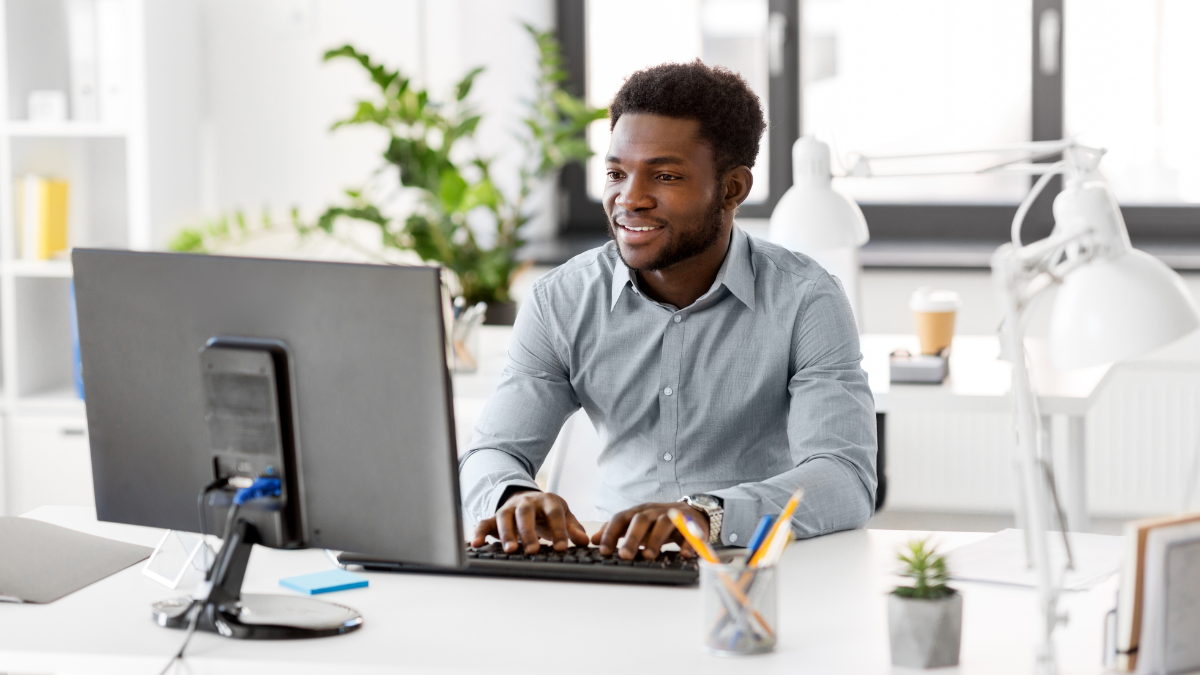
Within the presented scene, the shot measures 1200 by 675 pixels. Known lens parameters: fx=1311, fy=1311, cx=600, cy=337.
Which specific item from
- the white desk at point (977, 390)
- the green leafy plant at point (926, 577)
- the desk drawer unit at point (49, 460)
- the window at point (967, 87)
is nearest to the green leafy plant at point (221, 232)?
the desk drawer unit at point (49, 460)

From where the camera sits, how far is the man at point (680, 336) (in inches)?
70.9

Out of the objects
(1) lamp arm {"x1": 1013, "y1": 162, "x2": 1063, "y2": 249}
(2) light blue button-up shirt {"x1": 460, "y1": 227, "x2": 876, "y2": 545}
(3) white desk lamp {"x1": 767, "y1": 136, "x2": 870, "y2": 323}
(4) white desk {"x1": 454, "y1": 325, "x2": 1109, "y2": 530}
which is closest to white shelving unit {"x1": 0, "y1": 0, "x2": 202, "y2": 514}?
(4) white desk {"x1": 454, "y1": 325, "x2": 1109, "y2": 530}

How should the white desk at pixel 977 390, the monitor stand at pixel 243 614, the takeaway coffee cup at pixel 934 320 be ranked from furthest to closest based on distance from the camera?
the takeaway coffee cup at pixel 934 320 < the white desk at pixel 977 390 < the monitor stand at pixel 243 614

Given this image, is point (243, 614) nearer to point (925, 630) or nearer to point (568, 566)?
point (568, 566)

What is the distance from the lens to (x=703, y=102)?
184 centimetres

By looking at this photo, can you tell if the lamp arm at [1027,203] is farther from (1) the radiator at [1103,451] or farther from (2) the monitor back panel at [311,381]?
(1) the radiator at [1103,451]

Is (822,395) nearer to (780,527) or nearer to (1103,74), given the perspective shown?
(780,527)

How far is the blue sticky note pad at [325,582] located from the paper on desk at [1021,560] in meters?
0.63

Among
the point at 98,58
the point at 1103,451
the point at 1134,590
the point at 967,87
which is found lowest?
the point at 1103,451

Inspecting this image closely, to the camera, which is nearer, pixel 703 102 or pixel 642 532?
pixel 642 532

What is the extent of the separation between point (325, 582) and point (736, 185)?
855 millimetres

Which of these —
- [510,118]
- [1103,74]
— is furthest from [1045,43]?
[510,118]

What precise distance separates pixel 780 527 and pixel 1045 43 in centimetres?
325

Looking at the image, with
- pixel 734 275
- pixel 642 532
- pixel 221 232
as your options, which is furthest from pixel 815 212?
pixel 221 232
